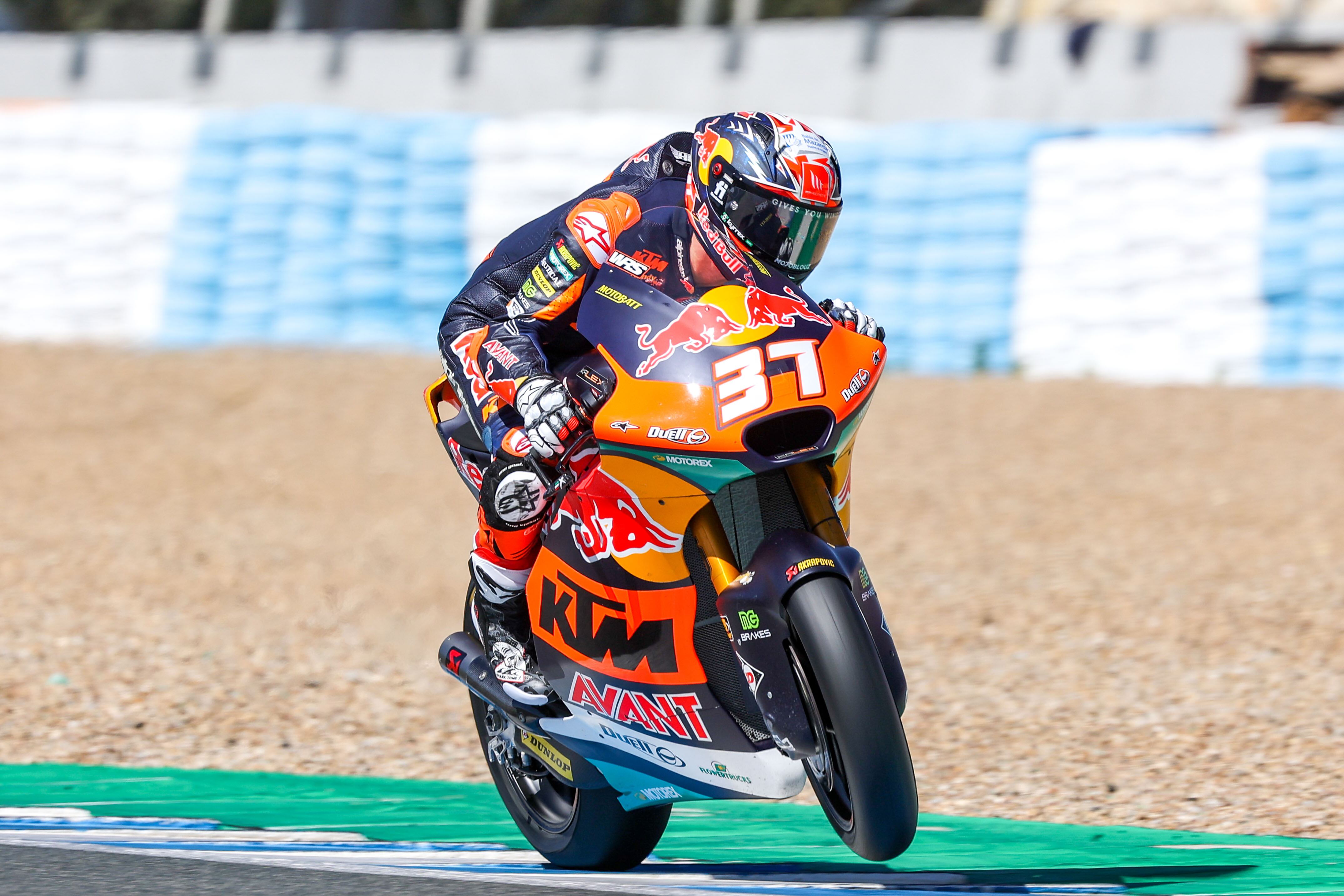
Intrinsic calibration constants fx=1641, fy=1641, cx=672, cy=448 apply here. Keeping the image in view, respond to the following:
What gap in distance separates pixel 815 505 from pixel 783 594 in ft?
0.98

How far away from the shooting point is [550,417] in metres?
3.74

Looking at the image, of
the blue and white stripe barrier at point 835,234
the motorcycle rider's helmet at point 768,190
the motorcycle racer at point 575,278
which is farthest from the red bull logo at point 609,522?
the blue and white stripe barrier at point 835,234

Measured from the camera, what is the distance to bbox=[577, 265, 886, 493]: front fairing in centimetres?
344

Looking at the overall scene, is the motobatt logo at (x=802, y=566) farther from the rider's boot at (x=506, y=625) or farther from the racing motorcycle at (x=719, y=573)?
the rider's boot at (x=506, y=625)

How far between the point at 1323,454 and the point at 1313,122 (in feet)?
10.4

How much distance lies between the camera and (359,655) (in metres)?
7.18

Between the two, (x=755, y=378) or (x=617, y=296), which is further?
(x=617, y=296)

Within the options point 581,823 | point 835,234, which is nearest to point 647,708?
point 581,823

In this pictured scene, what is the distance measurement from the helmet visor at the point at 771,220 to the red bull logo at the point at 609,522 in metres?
0.63

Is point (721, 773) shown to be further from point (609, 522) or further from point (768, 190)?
point (768, 190)

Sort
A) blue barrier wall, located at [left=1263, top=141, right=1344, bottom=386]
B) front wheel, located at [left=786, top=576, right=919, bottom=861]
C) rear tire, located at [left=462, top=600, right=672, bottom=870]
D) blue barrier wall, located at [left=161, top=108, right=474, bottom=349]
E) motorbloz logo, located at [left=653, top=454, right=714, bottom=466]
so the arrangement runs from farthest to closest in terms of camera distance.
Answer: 1. blue barrier wall, located at [left=161, top=108, right=474, bottom=349]
2. blue barrier wall, located at [left=1263, top=141, right=1344, bottom=386]
3. rear tire, located at [left=462, top=600, right=672, bottom=870]
4. motorbloz logo, located at [left=653, top=454, right=714, bottom=466]
5. front wheel, located at [left=786, top=576, right=919, bottom=861]

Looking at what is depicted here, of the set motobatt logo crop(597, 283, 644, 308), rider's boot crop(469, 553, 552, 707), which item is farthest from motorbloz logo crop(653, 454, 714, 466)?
rider's boot crop(469, 553, 552, 707)

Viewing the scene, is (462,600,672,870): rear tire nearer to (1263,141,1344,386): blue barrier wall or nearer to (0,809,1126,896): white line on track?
(0,809,1126,896): white line on track

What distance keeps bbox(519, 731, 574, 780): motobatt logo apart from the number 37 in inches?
45.6
